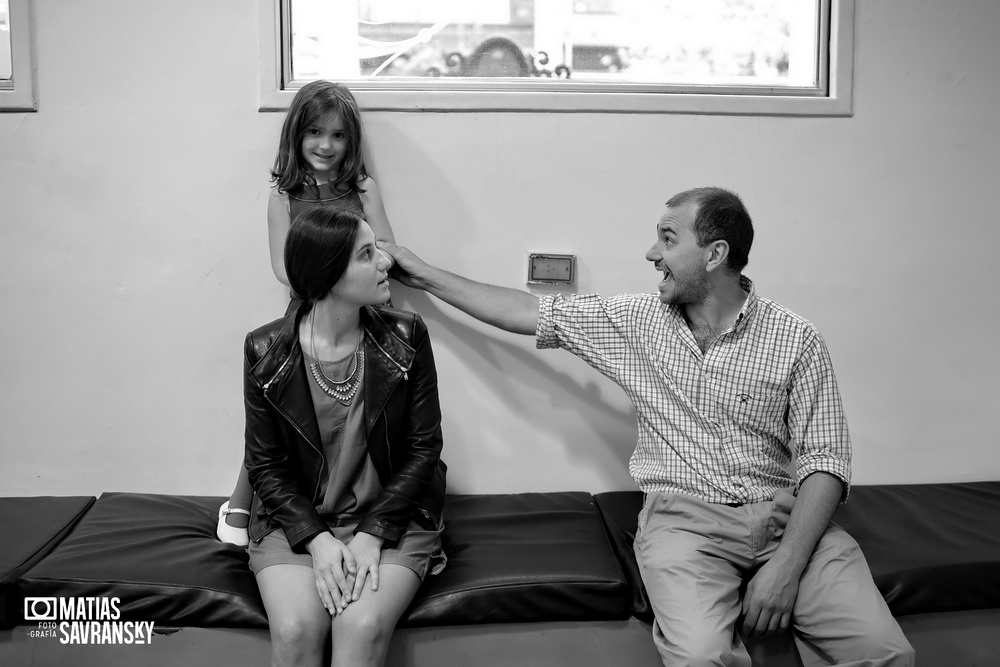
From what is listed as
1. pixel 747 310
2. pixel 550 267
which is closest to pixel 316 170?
pixel 550 267

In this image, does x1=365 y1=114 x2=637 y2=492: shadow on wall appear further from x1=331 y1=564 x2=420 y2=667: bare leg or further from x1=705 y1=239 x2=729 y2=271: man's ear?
x1=331 y1=564 x2=420 y2=667: bare leg

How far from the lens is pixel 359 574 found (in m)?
1.73

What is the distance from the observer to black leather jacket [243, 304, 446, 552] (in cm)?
184

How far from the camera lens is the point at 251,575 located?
6.23ft

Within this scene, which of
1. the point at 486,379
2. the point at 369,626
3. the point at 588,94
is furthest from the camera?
the point at 486,379

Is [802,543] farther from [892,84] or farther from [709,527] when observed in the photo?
[892,84]

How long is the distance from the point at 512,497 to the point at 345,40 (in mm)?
1413

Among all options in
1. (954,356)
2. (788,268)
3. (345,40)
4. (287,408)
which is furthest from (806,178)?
(287,408)

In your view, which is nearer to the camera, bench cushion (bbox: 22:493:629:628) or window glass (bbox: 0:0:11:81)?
bench cushion (bbox: 22:493:629:628)

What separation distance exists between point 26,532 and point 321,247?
3.59 ft

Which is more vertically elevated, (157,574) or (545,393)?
(545,393)

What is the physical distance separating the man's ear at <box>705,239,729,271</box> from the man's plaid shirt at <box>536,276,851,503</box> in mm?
110
